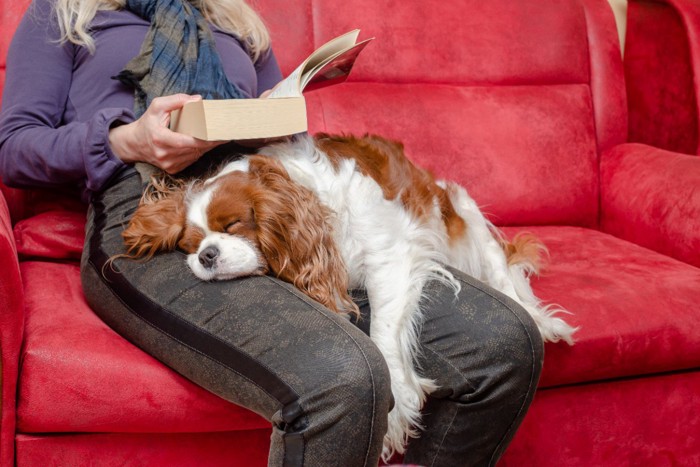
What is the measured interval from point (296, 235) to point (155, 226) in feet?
1.01

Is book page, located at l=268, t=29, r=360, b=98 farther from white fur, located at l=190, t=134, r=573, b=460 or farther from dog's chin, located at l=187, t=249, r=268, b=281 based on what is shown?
dog's chin, located at l=187, t=249, r=268, b=281

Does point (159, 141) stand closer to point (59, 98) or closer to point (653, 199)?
point (59, 98)

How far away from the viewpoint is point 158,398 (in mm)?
1607

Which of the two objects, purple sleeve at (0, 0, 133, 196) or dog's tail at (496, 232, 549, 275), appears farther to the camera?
dog's tail at (496, 232, 549, 275)

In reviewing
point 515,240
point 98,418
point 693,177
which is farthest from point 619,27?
point 98,418

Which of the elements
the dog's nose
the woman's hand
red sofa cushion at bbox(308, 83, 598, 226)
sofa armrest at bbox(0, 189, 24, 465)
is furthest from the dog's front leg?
red sofa cushion at bbox(308, 83, 598, 226)

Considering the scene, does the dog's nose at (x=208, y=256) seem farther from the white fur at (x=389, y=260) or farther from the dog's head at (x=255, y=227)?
the white fur at (x=389, y=260)

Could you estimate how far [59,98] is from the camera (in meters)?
1.98

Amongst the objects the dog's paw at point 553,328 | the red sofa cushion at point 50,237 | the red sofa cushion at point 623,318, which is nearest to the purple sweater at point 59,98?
the red sofa cushion at point 50,237

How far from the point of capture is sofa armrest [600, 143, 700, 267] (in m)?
2.48

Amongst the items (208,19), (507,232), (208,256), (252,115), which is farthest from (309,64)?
(507,232)

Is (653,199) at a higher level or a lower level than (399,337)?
lower

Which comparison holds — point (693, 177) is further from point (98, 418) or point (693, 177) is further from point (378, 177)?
point (98, 418)

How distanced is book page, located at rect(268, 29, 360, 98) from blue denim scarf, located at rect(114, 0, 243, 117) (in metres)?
0.25
